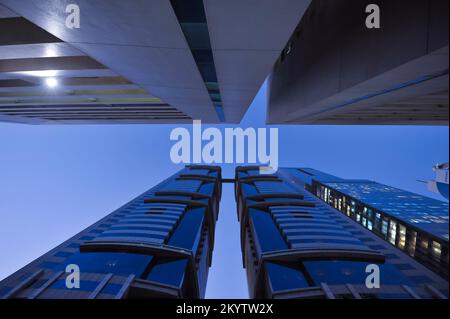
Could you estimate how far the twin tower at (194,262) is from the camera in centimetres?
2159

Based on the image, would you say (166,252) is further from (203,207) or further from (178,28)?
(178,28)

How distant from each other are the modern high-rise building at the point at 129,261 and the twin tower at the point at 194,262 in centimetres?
9

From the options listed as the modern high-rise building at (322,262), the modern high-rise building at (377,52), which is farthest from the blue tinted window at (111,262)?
the modern high-rise building at (377,52)

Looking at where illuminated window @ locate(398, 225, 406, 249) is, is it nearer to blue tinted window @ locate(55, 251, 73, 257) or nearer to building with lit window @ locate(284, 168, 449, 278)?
building with lit window @ locate(284, 168, 449, 278)

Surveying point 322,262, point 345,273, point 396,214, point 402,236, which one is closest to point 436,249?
point 402,236

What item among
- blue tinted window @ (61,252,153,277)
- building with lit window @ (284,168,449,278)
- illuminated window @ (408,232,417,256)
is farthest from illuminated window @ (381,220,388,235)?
blue tinted window @ (61,252,153,277)

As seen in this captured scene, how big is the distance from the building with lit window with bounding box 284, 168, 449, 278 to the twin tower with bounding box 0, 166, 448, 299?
22.0 m

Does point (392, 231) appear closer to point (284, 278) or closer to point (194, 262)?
point (284, 278)

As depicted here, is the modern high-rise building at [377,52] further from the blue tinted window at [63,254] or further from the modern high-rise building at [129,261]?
the blue tinted window at [63,254]

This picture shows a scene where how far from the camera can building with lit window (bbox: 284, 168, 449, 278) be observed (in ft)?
178

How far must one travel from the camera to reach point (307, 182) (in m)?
116
